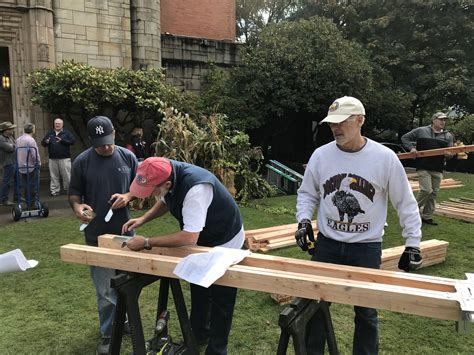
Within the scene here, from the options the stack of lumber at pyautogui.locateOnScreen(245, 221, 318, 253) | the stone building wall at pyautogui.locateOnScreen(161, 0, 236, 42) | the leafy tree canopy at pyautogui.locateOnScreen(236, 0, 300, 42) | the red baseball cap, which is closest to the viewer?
the red baseball cap

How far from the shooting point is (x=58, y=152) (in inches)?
390

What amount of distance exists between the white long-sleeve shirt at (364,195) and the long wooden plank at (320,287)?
62cm

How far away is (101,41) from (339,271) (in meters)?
12.4

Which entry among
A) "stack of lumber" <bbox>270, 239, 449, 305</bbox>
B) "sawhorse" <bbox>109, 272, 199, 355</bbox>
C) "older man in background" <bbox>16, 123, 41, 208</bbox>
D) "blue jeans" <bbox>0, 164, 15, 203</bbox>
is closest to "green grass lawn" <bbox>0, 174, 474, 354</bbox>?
"stack of lumber" <bbox>270, 239, 449, 305</bbox>

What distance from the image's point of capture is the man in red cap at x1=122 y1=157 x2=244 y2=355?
2646 mm

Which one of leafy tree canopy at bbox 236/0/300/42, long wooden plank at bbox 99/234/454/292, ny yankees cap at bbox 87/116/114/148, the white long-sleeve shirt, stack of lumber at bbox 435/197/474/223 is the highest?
leafy tree canopy at bbox 236/0/300/42

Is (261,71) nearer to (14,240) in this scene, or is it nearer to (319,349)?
(14,240)

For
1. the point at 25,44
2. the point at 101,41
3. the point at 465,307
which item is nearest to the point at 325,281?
the point at 465,307

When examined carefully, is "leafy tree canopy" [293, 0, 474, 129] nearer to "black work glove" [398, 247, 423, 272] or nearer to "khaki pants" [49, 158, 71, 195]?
"khaki pants" [49, 158, 71, 195]

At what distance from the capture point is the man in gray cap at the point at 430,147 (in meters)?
7.10

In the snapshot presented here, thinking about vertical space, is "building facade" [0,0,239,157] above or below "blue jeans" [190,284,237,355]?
above

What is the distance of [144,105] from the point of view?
452 inches

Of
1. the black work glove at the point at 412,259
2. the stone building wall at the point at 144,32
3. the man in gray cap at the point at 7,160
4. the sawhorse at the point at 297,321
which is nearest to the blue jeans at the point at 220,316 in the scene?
the sawhorse at the point at 297,321

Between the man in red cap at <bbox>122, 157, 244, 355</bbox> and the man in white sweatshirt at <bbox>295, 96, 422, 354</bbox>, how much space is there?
1.86 feet
